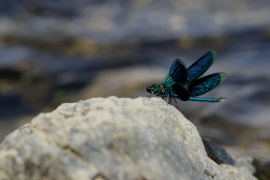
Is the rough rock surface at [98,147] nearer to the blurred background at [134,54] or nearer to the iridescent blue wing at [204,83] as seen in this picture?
the iridescent blue wing at [204,83]

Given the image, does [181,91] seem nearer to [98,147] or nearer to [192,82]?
[192,82]

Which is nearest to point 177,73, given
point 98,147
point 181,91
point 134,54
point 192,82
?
point 181,91

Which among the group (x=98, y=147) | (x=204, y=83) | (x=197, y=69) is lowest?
(x=98, y=147)

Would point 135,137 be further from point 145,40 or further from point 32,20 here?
point 32,20

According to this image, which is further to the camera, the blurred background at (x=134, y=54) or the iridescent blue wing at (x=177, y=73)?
the blurred background at (x=134, y=54)

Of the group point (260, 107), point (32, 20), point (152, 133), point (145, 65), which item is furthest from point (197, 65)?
point (32, 20)

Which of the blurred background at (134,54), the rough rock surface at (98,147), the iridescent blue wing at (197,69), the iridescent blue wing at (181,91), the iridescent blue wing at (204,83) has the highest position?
the blurred background at (134,54)

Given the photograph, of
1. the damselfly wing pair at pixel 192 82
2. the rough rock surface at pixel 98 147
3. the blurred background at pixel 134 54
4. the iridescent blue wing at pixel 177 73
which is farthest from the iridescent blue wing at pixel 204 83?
the blurred background at pixel 134 54
